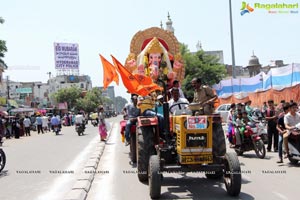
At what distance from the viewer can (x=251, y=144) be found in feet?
39.9

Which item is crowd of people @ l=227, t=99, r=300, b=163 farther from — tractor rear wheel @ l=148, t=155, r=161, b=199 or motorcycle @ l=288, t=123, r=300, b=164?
tractor rear wheel @ l=148, t=155, r=161, b=199

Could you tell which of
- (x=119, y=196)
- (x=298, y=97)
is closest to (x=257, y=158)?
(x=119, y=196)

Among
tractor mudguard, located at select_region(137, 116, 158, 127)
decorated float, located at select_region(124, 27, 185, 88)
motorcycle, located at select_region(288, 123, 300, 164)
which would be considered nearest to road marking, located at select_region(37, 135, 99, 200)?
tractor mudguard, located at select_region(137, 116, 158, 127)

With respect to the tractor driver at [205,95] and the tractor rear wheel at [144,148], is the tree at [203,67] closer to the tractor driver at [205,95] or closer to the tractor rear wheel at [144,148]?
the tractor driver at [205,95]

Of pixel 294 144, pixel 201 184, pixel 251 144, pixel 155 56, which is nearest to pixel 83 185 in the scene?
pixel 201 184

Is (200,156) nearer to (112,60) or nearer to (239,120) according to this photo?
(112,60)

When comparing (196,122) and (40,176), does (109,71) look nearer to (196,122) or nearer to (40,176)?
(40,176)

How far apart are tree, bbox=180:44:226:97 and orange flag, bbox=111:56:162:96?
31.5 metres

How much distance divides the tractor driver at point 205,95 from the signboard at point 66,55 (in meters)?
84.8

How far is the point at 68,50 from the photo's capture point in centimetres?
9144

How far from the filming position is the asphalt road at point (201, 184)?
23.8 feet

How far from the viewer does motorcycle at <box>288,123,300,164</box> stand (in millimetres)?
9977

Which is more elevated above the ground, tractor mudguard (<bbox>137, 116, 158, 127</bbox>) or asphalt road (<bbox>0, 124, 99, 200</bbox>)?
tractor mudguard (<bbox>137, 116, 158, 127</bbox>)

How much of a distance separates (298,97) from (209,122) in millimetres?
13950
